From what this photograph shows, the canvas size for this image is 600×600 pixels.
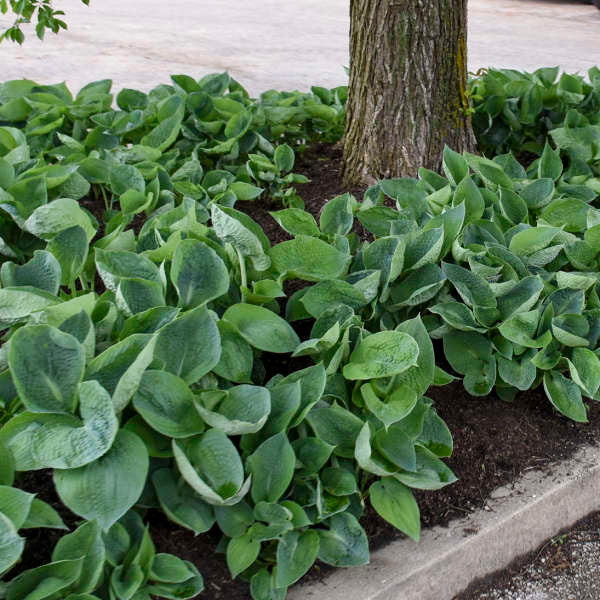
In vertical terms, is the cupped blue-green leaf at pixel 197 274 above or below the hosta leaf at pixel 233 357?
above

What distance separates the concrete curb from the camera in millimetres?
1612

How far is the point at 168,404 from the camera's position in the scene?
5.05ft

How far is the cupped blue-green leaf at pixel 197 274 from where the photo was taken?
1.83 m

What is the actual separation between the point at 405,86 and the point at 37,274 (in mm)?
1675

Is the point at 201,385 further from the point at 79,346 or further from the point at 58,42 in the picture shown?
the point at 58,42

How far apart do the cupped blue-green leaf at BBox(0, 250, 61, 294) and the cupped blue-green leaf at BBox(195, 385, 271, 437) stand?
56cm

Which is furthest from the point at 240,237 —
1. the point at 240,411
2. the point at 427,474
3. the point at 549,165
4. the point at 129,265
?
the point at 549,165

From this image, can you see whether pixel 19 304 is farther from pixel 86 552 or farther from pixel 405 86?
pixel 405 86

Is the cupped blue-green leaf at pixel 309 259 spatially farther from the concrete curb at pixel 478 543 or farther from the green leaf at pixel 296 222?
the concrete curb at pixel 478 543

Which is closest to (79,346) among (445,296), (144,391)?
(144,391)

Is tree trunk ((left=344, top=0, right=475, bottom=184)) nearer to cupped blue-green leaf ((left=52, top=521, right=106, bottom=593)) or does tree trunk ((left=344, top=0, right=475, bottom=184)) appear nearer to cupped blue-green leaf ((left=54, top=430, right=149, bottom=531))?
cupped blue-green leaf ((left=54, top=430, right=149, bottom=531))

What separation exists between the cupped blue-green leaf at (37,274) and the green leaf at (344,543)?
0.89m

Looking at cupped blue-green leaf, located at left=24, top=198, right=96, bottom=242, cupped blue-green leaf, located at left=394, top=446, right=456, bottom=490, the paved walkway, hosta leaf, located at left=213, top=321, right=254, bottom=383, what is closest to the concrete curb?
cupped blue-green leaf, located at left=394, top=446, right=456, bottom=490

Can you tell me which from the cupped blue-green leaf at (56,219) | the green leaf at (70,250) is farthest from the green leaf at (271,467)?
the cupped blue-green leaf at (56,219)
